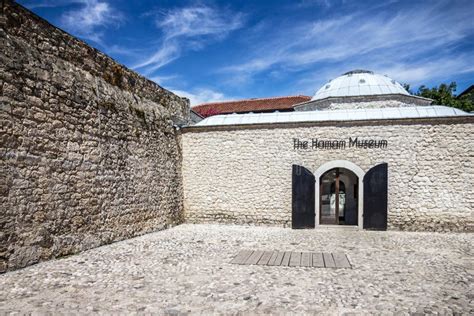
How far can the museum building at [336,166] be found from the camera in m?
8.70

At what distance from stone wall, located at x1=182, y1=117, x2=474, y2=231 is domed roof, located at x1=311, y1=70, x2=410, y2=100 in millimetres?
5754

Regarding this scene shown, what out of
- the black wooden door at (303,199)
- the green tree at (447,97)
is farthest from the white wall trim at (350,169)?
the green tree at (447,97)

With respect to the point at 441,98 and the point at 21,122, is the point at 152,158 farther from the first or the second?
the point at 441,98

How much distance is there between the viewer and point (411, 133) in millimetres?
8938

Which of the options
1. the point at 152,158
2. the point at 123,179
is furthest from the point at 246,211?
the point at 123,179

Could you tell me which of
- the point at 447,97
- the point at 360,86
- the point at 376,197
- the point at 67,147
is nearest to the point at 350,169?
the point at 376,197

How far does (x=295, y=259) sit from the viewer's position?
580 cm

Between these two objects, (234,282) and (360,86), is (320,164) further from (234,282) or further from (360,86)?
(360,86)

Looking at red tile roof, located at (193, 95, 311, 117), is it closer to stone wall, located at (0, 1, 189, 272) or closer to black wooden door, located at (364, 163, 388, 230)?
black wooden door, located at (364, 163, 388, 230)

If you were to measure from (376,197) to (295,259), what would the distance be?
4.43 m

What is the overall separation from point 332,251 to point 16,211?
19.2 ft

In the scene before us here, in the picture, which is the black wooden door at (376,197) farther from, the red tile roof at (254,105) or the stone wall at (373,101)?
the red tile roof at (254,105)

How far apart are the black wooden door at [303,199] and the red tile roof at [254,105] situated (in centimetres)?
1438

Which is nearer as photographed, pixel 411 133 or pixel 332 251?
pixel 332 251
